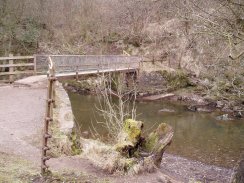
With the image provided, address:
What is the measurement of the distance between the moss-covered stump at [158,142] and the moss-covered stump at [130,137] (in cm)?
41

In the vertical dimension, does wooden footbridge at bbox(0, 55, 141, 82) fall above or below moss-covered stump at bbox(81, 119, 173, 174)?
above

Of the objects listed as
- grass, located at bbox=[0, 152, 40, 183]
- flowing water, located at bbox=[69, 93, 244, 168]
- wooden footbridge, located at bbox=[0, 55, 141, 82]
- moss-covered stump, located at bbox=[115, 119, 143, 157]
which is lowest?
flowing water, located at bbox=[69, 93, 244, 168]

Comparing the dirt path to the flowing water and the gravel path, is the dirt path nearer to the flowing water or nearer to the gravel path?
the gravel path

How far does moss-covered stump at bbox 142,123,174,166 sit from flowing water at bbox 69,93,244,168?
13.8 ft

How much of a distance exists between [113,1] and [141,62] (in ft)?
24.1

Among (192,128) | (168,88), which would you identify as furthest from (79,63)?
(168,88)

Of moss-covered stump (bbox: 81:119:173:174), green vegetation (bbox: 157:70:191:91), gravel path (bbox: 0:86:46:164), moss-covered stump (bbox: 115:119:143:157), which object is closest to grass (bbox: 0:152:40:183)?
gravel path (bbox: 0:86:46:164)

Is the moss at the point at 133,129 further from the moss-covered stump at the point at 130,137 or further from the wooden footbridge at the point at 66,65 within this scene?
the wooden footbridge at the point at 66,65

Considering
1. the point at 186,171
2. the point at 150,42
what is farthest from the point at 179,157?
the point at 150,42

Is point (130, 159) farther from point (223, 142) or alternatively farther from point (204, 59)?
point (204, 59)

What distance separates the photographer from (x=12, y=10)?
23406 mm

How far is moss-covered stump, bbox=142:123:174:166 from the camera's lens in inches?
338

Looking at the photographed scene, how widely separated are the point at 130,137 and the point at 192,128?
9.14 metres

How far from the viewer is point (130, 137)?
823 centimetres
